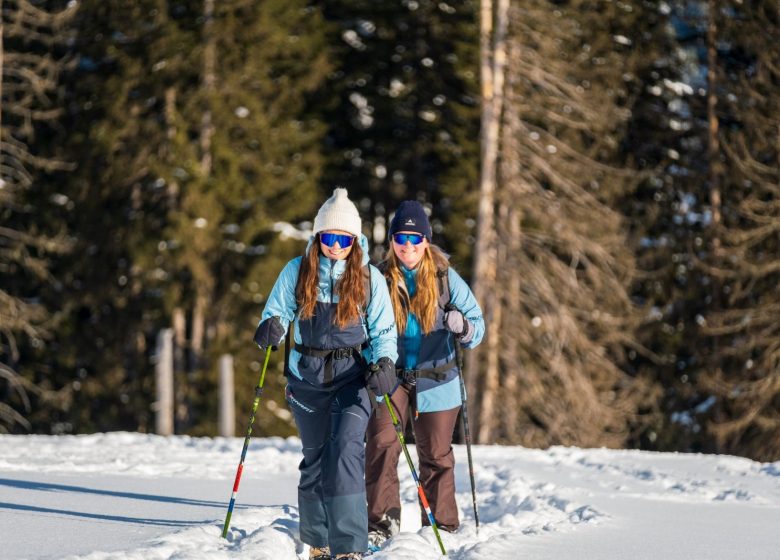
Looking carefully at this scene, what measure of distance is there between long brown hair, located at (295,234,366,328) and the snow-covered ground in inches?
51.2

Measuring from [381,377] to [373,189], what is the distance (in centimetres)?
2007

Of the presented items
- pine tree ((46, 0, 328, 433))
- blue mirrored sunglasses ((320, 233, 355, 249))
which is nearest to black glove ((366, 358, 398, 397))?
blue mirrored sunglasses ((320, 233, 355, 249))

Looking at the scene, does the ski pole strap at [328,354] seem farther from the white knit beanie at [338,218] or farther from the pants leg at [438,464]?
the pants leg at [438,464]

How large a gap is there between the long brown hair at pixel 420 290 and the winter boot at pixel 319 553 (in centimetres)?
157

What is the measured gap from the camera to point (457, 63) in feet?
82.9

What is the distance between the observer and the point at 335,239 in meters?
7.00

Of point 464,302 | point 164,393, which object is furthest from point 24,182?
point 464,302

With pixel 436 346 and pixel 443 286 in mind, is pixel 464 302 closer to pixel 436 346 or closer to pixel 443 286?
pixel 443 286

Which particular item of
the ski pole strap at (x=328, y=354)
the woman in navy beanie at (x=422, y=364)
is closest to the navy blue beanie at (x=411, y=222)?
the woman in navy beanie at (x=422, y=364)

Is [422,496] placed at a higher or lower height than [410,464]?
lower

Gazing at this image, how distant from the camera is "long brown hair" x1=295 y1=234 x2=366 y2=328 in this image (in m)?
6.90

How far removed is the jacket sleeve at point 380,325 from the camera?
6.97 metres

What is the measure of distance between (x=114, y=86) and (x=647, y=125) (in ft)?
36.3

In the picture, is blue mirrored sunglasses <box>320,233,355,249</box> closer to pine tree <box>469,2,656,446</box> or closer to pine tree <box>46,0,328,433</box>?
pine tree <box>469,2,656,446</box>
